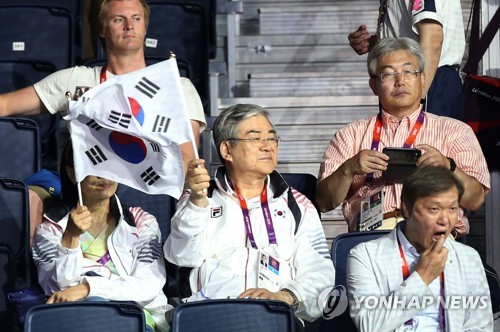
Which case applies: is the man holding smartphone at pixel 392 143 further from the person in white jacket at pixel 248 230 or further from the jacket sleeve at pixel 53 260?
the jacket sleeve at pixel 53 260

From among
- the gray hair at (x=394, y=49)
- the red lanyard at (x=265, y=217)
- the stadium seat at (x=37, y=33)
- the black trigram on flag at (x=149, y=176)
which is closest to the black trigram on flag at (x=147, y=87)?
the black trigram on flag at (x=149, y=176)

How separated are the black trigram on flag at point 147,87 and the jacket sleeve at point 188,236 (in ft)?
1.48

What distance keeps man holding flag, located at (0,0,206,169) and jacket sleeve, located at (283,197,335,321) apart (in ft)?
3.31

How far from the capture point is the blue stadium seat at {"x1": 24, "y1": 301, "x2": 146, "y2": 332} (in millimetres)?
4988

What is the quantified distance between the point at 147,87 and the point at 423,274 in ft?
4.29

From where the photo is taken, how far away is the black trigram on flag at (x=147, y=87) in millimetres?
5273

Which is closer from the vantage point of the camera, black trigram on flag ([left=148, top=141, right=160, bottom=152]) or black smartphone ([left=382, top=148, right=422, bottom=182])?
black trigram on flag ([left=148, top=141, right=160, bottom=152])

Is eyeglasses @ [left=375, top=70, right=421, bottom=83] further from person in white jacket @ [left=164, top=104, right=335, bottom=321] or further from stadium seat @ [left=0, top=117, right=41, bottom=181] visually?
stadium seat @ [left=0, top=117, right=41, bottom=181]

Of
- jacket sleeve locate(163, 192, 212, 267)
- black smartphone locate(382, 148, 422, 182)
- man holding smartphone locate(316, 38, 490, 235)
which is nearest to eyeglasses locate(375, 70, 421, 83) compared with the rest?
man holding smartphone locate(316, 38, 490, 235)

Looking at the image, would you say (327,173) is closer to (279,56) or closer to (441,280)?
(441,280)

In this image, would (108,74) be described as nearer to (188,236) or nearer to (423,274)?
(188,236)

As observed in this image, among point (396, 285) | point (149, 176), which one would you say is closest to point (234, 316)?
point (396, 285)

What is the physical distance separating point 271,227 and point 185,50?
241cm

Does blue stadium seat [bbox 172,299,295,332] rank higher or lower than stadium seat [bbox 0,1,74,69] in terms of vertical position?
lower
